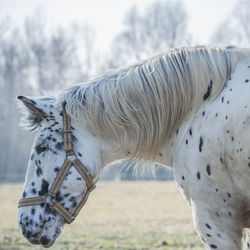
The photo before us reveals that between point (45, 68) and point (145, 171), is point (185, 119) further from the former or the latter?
point (45, 68)

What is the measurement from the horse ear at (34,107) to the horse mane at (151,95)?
0.19 meters

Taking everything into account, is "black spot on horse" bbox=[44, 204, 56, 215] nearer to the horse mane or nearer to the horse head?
the horse head

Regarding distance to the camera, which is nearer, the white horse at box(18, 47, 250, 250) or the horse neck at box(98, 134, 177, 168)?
the white horse at box(18, 47, 250, 250)

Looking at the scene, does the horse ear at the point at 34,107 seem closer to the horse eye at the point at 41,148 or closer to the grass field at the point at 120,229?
the horse eye at the point at 41,148

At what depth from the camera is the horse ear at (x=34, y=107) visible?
329 centimetres

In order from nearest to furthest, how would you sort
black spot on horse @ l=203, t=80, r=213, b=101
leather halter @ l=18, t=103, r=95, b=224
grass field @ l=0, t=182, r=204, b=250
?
black spot on horse @ l=203, t=80, r=213, b=101
leather halter @ l=18, t=103, r=95, b=224
grass field @ l=0, t=182, r=204, b=250

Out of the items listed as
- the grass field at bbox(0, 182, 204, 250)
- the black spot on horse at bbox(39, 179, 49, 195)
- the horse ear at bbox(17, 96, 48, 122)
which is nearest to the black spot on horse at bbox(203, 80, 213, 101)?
the horse ear at bbox(17, 96, 48, 122)

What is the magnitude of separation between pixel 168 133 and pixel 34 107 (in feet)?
3.45

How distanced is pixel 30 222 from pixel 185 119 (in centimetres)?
138

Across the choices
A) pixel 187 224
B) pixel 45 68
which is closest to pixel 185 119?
pixel 187 224

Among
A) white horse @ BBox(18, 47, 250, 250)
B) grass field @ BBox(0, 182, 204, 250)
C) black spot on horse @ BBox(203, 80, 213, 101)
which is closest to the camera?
white horse @ BBox(18, 47, 250, 250)

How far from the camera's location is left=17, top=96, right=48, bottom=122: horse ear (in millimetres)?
3285

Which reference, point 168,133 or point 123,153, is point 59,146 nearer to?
point 123,153

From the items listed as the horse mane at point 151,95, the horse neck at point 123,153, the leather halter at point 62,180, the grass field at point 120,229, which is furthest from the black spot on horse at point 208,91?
the grass field at point 120,229
